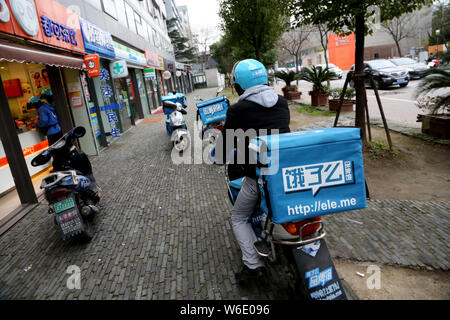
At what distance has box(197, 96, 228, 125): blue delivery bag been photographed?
7023mm

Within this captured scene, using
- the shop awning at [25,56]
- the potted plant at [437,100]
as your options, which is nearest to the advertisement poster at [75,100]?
the shop awning at [25,56]

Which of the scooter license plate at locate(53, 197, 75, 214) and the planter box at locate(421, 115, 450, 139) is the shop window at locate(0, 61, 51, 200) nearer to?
the scooter license plate at locate(53, 197, 75, 214)

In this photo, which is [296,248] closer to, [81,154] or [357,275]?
[357,275]

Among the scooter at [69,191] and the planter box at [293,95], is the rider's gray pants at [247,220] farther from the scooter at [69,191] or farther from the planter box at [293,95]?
the planter box at [293,95]

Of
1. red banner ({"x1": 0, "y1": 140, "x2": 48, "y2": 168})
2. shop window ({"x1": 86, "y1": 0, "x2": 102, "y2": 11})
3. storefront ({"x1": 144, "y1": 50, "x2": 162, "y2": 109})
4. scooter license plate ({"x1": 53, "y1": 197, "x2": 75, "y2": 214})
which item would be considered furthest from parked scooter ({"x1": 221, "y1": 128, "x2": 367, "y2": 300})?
storefront ({"x1": 144, "y1": 50, "x2": 162, "y2": 109})

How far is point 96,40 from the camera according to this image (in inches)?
384

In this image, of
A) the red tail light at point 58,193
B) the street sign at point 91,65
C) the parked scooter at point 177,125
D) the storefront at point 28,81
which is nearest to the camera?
the red tail light at point 58,193

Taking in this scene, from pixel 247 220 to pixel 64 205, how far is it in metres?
2.38

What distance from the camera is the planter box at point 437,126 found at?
645 centimetres

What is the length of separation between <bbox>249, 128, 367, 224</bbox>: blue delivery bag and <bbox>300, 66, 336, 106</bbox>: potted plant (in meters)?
11.5

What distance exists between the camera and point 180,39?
54062 mm

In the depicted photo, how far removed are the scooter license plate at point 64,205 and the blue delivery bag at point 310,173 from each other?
273cm

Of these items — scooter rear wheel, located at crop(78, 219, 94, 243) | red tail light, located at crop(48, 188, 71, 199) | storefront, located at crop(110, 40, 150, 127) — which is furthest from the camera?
storefront, located at crop(110, 40, 150, 127)
